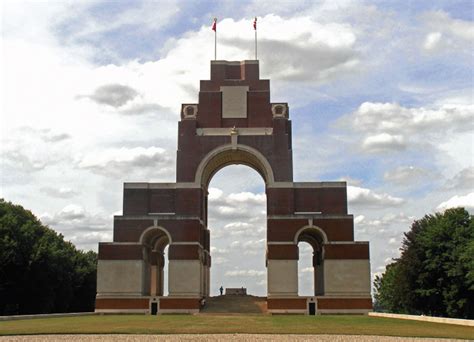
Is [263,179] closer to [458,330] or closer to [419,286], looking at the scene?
[419,286]

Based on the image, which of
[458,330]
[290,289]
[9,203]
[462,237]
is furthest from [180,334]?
[9,203]

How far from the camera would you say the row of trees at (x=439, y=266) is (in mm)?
57875

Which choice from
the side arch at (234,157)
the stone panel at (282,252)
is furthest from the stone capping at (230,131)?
the stone panel at (282,252)

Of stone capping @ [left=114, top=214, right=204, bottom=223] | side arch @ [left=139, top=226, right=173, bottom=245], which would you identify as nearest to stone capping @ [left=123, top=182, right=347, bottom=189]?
stone capping @ [left=114, top=214, right=204, bottom=223]

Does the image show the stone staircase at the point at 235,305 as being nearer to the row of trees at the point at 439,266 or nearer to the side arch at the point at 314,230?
the side arch at the point at 314,230

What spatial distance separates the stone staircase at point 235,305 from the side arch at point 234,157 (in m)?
11.1

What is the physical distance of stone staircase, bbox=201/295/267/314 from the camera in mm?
59981

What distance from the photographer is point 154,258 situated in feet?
233

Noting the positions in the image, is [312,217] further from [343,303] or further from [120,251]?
[120,251]

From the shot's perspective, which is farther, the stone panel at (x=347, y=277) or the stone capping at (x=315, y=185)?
the stone capping at (x=315, y=185)

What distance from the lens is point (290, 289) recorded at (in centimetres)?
6047

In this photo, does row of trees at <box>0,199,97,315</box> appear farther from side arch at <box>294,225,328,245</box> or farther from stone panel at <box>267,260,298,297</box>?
side arch at <box>294,225,328,245</box>

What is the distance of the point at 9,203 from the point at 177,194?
1996cm

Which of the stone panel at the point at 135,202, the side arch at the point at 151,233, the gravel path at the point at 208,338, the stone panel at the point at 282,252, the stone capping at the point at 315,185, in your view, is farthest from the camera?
the stone panel at the point at 135,202
